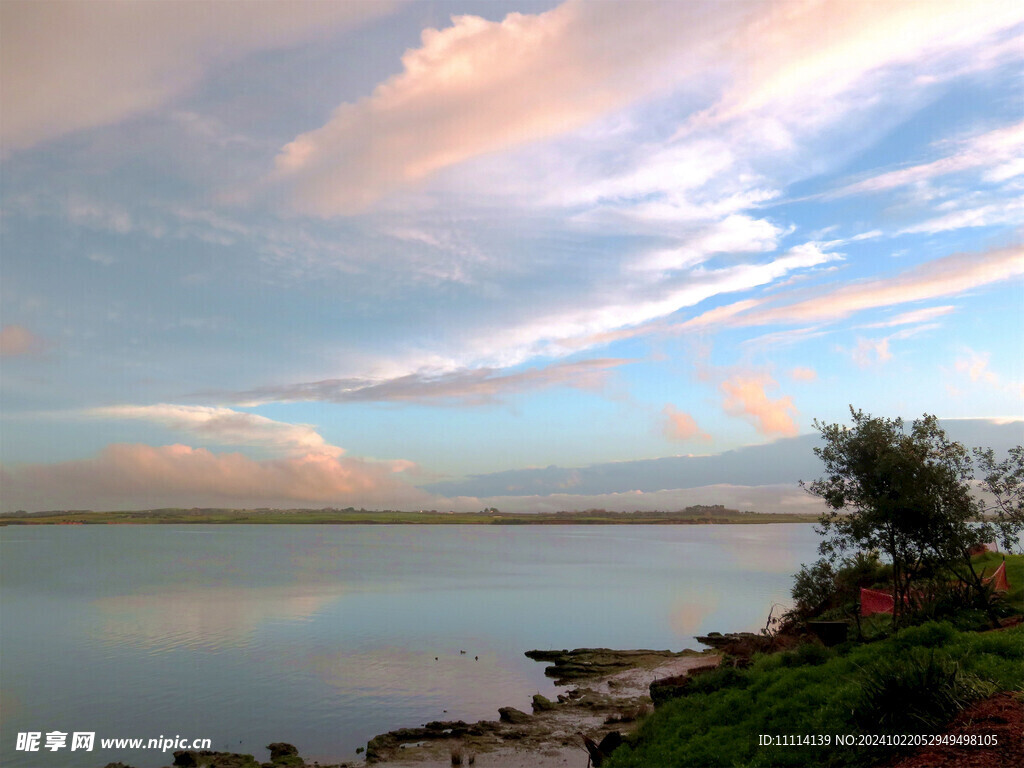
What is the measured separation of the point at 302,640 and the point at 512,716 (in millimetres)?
28447

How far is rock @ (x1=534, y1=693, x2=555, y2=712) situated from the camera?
118 feet

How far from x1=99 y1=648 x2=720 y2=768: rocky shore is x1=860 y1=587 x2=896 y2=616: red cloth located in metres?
9.34

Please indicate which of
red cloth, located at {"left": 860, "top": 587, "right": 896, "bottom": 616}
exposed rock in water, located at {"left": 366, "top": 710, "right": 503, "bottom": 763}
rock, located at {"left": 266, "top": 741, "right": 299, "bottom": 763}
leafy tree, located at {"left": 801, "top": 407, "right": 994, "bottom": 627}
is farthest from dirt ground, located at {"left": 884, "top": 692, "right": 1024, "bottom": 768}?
rock, located at {"left": 266, "top": 741, "right": 299, "bottom": 763}

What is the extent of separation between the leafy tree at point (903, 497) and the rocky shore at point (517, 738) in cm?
987

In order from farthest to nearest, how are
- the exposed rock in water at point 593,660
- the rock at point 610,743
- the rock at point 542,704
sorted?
the exposed rock in water at point 593,660, the rock at point 542,704, the rock at point 610,743

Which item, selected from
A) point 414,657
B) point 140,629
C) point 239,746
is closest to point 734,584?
point 414,657

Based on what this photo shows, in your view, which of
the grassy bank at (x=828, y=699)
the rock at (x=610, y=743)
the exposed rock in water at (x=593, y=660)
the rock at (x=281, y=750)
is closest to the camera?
the grassy bank at (x=828, y=699)

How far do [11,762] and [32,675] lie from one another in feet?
63.9

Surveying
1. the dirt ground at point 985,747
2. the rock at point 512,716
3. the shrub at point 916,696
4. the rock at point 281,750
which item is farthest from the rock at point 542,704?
the dirt ground at point 985,747

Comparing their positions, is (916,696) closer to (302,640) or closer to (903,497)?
(903,497)

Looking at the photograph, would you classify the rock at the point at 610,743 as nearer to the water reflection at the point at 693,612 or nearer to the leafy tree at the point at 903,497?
the leafy tree at the point at 903,497

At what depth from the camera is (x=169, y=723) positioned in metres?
34.1

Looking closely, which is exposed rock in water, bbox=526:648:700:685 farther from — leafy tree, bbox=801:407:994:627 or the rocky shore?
leafy tree, bbox=801:407:994:627

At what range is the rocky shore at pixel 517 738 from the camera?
2818 cm
